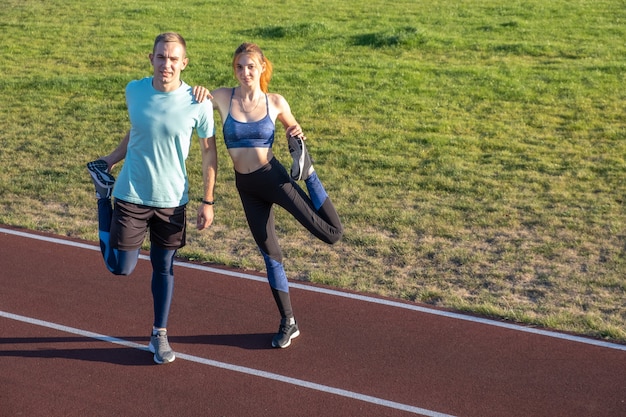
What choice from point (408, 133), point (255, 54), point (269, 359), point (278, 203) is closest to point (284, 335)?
point (269, 359)

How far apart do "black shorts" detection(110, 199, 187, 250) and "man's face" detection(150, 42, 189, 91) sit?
34.2 inches

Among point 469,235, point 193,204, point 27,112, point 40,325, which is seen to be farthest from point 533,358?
point 27,112

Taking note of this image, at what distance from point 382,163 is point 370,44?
797 cm

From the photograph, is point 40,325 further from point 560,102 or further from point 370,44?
point 370,44

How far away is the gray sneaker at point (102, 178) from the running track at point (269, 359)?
4.43 ft

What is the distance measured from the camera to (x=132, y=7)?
83.9 feet

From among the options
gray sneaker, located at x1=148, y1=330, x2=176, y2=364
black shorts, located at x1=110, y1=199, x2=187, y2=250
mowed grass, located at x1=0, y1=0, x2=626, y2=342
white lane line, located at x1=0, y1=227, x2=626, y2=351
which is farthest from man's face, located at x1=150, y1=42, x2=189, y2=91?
mowed grass, located at x1=0, y1=0, x2=626, y2=342

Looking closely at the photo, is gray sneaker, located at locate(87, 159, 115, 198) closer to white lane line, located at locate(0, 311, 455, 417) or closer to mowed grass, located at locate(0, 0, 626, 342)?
white lane line, located at locate(0, 311, 455, 417)

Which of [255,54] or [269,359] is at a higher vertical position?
[255,54]

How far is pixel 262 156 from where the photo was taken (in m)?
6.80

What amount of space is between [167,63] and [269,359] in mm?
2383

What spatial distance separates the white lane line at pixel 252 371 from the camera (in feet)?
20.8

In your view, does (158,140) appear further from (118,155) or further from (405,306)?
(405,306)

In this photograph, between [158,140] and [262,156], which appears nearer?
[158,140]
